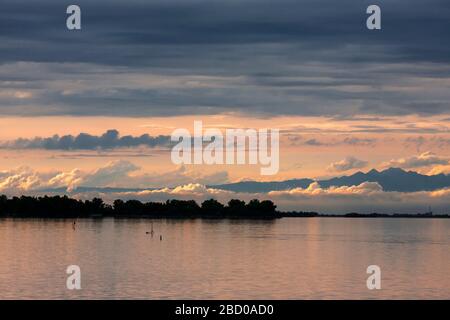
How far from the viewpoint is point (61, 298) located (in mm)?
75312

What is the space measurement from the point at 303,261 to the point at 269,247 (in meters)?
34.6

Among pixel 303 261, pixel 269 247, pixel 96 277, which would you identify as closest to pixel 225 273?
pixel 96 277

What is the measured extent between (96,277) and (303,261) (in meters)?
34.1

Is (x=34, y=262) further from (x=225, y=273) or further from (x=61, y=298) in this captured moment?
(x=61, y=298)

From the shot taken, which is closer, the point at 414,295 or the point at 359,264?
the point at 414,295

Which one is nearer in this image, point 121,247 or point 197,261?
point 197,261

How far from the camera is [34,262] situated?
112 m

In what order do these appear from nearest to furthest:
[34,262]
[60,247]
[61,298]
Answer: [61,298]
[34,262]
[60,247]
